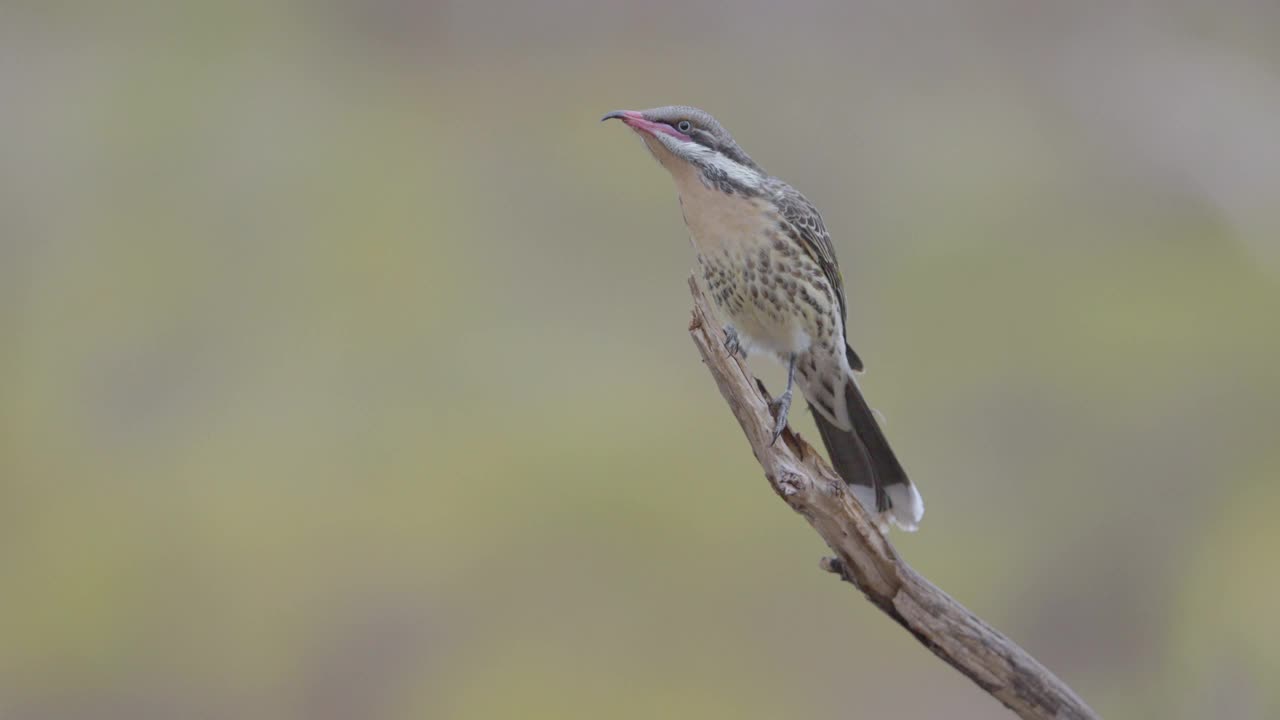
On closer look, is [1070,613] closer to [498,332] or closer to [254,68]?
[498,332]

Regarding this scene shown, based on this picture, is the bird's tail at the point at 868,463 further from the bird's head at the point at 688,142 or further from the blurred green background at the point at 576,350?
the blurred green background at the point at 576,350

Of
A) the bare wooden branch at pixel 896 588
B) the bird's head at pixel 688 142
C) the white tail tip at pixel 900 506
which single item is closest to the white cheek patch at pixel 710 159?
the bird's head at pixel 688 142

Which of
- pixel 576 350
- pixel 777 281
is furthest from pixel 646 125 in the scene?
pixel 576 350

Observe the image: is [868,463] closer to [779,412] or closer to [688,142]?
[779,412]

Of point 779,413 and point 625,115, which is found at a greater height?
point 625,115

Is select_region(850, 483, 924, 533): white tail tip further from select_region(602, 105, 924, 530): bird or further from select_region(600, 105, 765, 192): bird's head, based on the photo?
select_region(600, 105, 765, 192): bird's head

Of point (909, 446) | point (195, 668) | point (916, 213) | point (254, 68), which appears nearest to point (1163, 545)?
point (909, 446)
